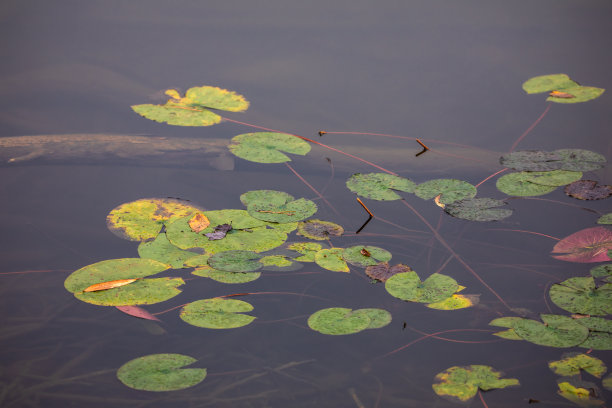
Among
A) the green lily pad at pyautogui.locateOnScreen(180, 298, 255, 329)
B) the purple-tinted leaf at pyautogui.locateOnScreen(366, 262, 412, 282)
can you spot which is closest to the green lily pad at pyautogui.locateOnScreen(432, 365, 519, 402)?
the purple-tinted leaf at pyautogui.locateOnScreen(366, 262, 412, 282)

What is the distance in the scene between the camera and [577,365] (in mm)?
1411

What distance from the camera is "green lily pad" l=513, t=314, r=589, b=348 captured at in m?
1.46

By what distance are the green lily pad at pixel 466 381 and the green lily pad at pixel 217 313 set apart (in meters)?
0.55

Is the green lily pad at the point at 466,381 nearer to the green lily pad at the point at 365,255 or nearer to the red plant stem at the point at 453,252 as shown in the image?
the red plant stem at the point at 453,252

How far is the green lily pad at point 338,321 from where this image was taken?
4.92 feet

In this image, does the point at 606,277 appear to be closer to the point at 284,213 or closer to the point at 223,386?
the point at 284,213

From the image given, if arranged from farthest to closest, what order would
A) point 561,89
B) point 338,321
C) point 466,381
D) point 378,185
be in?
point 561,89, point 378,185, point 338,321, point 466,381

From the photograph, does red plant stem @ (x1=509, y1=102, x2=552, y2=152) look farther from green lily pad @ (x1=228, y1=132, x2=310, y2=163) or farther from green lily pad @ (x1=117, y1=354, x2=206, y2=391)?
green lily pad @ (x1=117, y1=354, x2=206, y2=391)

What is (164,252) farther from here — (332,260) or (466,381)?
(466,381)

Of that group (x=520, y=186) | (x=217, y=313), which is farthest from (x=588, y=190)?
(x=217, y=313)

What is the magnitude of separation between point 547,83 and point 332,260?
1.55 meters

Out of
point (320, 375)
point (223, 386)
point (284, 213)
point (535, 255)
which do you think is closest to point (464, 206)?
point (535, 255)

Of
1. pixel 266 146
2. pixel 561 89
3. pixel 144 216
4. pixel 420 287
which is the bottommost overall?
pixel 420 287

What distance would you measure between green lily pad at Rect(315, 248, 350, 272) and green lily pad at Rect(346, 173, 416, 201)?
337 millimetres
